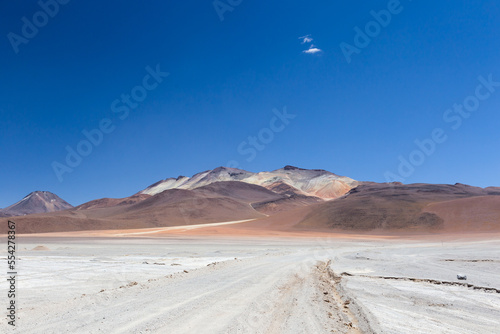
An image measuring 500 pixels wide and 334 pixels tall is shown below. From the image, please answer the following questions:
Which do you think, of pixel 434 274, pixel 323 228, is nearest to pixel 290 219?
pixel 323 228

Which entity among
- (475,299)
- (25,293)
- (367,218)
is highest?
(367,218)

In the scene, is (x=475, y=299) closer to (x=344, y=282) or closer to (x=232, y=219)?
(x=344, y=282)

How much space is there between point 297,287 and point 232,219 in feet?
377

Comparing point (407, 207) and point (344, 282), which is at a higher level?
point (407, 207)

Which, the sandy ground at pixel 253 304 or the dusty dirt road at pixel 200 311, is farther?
the sandy ground at pixel 253 304

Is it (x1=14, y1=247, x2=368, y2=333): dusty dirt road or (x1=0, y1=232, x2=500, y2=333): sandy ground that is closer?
(x1=14, y1=247, x2=368, y2=333): dusty dirt road

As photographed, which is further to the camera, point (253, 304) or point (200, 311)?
point (253, 304)

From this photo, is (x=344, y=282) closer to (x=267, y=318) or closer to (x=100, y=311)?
(x=267, y=318)

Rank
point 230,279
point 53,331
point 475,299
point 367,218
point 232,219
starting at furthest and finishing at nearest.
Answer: point 232,219
point 367,218
point 230,279
point 475,299
point 53,331

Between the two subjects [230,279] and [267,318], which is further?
[230,279]

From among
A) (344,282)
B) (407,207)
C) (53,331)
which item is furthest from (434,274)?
(407,207)

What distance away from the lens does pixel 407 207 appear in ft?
277

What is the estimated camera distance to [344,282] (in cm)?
1453

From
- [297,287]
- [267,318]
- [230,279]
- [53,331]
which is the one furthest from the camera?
[230,279]
